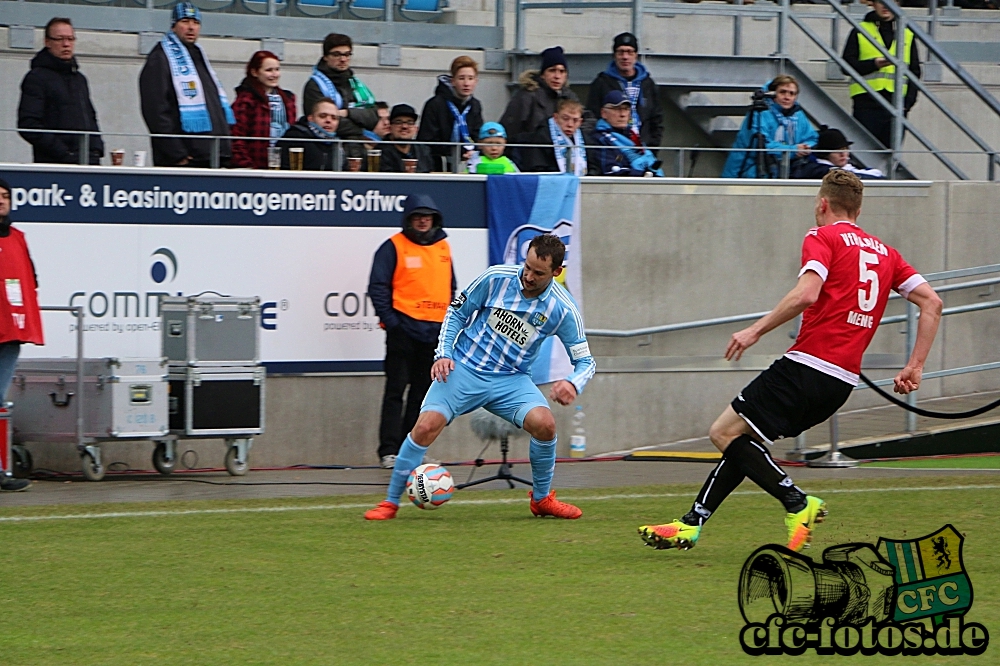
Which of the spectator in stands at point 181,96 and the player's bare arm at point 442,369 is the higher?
A: the spectator in stands at point 181,96

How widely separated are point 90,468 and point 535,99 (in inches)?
229

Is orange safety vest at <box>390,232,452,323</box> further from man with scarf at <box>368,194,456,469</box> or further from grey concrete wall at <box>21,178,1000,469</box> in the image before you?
grey concrete wall at <box>21,178,1000,469</box>

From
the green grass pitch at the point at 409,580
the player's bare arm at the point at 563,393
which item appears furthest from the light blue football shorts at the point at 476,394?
the green grass pitch at the point at 409,580

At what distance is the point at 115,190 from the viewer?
12.7 metres

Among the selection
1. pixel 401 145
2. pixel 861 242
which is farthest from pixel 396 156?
pixel 861 242

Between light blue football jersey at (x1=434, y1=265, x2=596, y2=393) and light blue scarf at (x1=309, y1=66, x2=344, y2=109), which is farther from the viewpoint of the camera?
light blue scarf at (x1=309, y1=66, x2=344, y2=109)

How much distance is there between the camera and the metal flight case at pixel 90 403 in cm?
1184

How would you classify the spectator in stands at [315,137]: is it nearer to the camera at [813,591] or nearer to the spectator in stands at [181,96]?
the spectator in stands at [181,96]

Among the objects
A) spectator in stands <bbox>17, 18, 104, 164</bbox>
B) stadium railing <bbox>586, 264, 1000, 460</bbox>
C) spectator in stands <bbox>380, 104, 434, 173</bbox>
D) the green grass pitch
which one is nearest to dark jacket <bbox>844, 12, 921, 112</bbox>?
stadium railing <bbox>586, 264, 1000, 460</bbox>

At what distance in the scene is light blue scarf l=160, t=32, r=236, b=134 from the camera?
12828 millimetres

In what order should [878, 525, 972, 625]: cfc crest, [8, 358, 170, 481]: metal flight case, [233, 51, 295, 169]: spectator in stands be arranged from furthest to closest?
[233, 51, 295, 169]: spectator in stands
[8, 358, 170, 481]: metal flight case
[878, 525, 972, 625]: cfc crest

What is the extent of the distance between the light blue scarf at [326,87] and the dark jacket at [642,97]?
2.79 metres

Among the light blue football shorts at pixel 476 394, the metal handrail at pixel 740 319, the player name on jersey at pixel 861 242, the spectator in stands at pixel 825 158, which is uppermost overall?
the spectator in stands at pixel 825 158

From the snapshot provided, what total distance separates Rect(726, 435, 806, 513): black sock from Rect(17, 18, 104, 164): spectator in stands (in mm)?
7239
